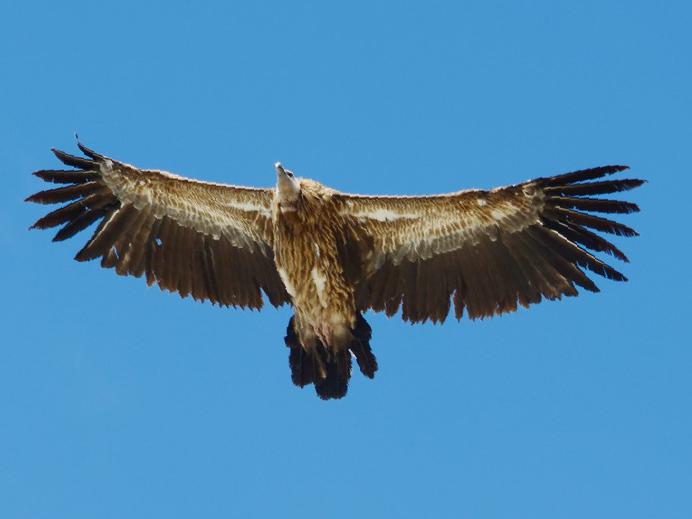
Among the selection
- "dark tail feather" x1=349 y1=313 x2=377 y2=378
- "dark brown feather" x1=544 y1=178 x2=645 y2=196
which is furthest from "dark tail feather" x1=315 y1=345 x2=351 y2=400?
"dark brown feather" x1=544 y1=178 x2=645 y2=196

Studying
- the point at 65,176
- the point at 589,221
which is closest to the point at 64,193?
the point at 65,176

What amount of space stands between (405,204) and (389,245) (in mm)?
528

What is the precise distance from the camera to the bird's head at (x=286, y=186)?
→ 1472 cm

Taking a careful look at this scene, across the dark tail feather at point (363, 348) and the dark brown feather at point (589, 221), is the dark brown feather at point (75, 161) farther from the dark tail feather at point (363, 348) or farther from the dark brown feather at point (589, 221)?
the dark brown feather at point (589, 221)

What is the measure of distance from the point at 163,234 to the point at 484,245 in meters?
3.32

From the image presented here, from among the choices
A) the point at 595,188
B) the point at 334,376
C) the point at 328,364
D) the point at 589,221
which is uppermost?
the point at 595,188

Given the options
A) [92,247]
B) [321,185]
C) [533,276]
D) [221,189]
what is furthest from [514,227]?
[92,247]

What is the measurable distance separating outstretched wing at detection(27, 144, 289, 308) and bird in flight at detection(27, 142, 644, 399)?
0.04 ft

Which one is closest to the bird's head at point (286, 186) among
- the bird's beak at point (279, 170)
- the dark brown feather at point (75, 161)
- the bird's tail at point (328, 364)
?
the bird's beak at point (279, 170)

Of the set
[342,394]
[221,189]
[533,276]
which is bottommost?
[342,394]

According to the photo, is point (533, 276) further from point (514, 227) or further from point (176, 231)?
point (176, 231)

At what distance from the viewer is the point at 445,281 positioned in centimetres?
1562

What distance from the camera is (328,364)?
15172mm

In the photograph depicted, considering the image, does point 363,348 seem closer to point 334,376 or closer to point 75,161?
point 334,376
